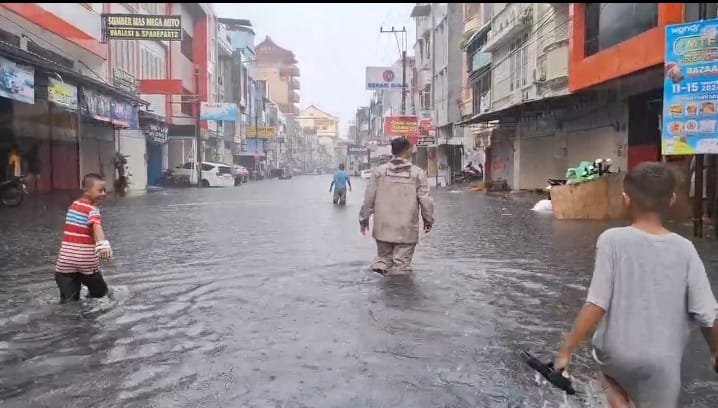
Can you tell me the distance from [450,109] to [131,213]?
34488mm

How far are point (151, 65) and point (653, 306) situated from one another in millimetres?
38519

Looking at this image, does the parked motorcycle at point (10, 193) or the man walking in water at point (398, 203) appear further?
the parked motorcycle at point (10, 193)

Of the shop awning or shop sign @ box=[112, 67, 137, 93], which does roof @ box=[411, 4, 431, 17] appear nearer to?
shop sign @ box=[112, 67, 137, 93]

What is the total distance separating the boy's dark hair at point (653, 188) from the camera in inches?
98.6

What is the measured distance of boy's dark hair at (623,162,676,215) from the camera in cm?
250

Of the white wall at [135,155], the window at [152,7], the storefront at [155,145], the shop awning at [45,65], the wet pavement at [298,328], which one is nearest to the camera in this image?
the wet pavement at [298,328]

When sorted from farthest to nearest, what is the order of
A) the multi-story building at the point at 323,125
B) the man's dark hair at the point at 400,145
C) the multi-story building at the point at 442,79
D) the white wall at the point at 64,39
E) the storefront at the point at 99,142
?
the multi-story building at the point at 323,125 < the multi-story building at the point at 442,79 < the storefront at the point at 99,142 < the white wall at the point at 64,39 < the man's dark hair at the point at 400,145

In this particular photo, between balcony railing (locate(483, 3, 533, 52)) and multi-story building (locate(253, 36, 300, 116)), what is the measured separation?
8240 cm

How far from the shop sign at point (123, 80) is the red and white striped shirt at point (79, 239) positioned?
2565cm

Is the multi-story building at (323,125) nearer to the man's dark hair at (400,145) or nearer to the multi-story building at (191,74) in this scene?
the multi-story building at (191,74)

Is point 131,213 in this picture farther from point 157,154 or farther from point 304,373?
point 157,154

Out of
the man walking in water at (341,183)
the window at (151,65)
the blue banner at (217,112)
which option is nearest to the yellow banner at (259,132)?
the blue banner at (217,112)

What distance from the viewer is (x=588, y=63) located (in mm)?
18625

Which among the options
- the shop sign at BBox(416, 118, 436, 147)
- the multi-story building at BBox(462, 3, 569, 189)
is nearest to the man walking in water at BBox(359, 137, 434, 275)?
the multi-story building at BBox(462, 3, 569, 189)
